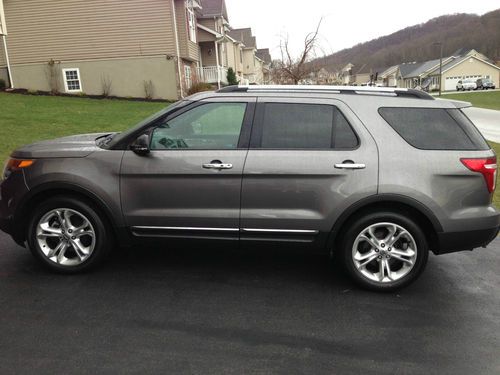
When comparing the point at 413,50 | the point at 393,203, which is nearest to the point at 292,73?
the point at 393,203

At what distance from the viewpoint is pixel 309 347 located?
3139 millimetres

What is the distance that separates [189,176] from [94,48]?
22548 millimetres

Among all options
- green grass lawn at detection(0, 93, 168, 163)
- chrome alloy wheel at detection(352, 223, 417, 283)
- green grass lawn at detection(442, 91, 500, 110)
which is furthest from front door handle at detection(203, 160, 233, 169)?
green grass lawn at detection(442, 91, 500, 110)

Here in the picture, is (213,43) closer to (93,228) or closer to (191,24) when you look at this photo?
(191,24)

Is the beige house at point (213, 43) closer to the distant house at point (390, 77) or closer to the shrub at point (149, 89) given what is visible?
the shrub at point (149, 89)

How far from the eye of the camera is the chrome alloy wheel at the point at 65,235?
4.19 m

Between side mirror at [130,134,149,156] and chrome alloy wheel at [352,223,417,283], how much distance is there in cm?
198

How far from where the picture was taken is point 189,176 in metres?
→ 3.96

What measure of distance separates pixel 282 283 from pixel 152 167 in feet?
5.13

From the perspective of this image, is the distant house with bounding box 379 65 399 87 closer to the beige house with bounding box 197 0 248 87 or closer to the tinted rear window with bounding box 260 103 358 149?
the beige house with bounding box 197 0 248 87

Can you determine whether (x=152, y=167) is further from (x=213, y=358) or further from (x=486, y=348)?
(x=486, y=348)

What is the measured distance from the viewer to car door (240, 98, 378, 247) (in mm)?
3824

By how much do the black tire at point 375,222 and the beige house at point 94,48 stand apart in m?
21.3

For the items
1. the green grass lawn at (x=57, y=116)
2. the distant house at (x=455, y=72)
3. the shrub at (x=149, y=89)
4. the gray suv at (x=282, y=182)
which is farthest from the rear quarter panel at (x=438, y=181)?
the distant house at (x=455, y=72)
